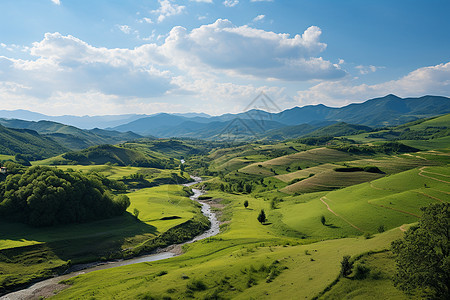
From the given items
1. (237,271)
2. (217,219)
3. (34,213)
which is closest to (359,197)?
(217,219)

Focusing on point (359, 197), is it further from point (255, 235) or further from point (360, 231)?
point (255, 235)

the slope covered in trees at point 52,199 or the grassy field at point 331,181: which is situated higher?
the slope covered in trees at point 52,199

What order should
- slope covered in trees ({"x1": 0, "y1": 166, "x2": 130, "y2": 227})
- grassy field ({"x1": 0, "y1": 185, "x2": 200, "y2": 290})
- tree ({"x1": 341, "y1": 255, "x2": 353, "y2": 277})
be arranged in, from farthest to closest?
slope covered in trees ({"x1": 0, "y1": 166, "x2": 130, "y2": 227}) → grassy field ({"x1": 0, "y1": 185, "x2": 200, "y2": 290}) → tree ({"x1": 341, "y1": 255, "x2": 353, "y2": 277})

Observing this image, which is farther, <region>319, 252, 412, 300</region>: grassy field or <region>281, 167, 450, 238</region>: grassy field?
<region>281, 167, 450, 238</region>: grassy field

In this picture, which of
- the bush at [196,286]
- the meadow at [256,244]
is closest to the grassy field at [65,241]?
the meadow at [256,244]

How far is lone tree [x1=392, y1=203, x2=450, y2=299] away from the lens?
2395 centimetres

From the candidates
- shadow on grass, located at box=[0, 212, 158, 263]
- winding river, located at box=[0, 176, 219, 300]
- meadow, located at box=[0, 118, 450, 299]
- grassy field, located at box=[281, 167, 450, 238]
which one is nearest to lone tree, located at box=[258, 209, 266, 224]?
meadow, located at box=[0, 118, 450, 299]

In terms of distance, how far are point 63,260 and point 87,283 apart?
19412 millimetres

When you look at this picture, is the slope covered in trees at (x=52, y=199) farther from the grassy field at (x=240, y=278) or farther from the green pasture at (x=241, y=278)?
the grassy field at (x=240, y=278)

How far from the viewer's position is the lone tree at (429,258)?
2395 cm

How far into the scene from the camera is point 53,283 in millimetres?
55000

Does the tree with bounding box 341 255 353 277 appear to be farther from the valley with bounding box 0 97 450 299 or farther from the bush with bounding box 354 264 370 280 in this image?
the bush with bounding box 354 264 370 280

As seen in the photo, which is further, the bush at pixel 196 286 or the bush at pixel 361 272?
the bush at pixel 196 286

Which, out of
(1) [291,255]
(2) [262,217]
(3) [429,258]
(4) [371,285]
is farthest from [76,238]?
(3) [429,258]
